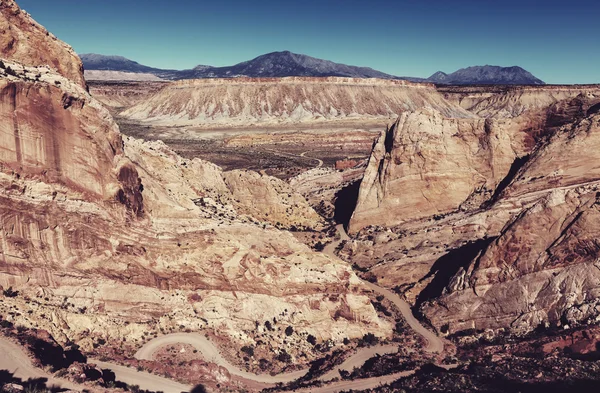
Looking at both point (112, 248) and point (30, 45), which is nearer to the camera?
point (30, 45)

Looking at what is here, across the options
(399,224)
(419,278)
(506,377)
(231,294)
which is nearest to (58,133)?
(231,294)

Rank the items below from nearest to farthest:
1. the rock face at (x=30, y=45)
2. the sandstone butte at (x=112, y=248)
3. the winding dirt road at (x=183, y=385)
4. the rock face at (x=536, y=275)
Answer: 1. the winding dirt road at (x=183, y=385)
2. the sandstone butte at (x=112, y=248)
3. the rock face at (x=30, y=45)
4. the rock face at (x=536, y=275)

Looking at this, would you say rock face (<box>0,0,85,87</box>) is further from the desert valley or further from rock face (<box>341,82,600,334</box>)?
rock face (<box>341,82,600,334</box>)

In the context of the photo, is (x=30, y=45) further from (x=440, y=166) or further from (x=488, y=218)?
(x=488, y=218)

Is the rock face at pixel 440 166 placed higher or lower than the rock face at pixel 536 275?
higher

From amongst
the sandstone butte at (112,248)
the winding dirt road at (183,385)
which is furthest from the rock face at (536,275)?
the sandstone butte at (112,248)

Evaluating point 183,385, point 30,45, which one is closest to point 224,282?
point 183,385

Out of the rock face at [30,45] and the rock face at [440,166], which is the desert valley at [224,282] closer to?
the rock face at [30,45]
